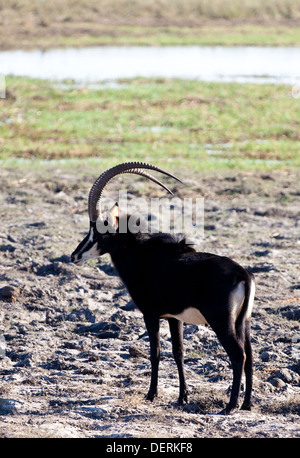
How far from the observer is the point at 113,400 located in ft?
18.6

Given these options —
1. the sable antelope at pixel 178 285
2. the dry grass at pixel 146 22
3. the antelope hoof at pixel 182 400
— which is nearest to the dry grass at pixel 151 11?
the dry grass at pixel 146 22

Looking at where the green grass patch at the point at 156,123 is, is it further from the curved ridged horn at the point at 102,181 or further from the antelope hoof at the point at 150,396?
the antelope hoof at the point at 150,396

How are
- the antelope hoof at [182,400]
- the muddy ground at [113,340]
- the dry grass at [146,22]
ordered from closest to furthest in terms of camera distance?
the muddy ground at [113,340] → the antelope hoof at [182,400] → the dry grass at [146,22]

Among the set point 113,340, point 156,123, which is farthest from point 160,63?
point 113,340

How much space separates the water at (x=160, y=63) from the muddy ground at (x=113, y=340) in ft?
49.6

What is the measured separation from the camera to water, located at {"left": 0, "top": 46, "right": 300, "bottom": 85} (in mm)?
26641

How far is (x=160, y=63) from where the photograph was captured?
30922mm

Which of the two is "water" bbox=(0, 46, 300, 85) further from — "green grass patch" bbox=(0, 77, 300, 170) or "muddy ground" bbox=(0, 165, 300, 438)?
"muddy ground" bbox=(0, 165, 300, 438)

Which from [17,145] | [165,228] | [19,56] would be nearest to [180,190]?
[165,228]

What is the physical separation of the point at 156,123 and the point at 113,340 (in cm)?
1155

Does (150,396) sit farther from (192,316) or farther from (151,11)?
(151,11)

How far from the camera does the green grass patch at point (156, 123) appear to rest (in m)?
14.9

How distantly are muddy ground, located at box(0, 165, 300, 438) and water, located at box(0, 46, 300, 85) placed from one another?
15.1m
